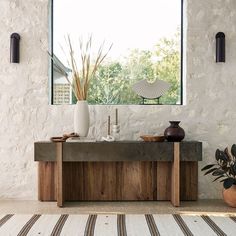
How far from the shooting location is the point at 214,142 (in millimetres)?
4934

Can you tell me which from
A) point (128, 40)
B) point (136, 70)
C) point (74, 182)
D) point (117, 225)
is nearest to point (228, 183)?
point (117, 225)

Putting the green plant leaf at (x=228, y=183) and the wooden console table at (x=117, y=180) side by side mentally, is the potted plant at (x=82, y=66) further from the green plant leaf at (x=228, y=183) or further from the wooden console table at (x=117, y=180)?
the green plant leaf at (x=228, y=183)

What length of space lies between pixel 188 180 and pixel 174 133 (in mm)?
651

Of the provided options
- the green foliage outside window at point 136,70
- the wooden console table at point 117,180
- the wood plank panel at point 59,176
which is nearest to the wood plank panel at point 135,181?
the wooden console table at point 117,180

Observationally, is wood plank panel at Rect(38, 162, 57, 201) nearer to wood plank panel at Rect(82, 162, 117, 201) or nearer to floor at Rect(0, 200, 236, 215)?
floor at Rect(0, 200, 236, 215)

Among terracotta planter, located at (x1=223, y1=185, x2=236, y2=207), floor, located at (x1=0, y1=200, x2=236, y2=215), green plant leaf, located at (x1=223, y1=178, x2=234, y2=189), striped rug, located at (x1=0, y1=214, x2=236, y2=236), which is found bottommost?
floor, located at (x1=0, y1=200, x2=236, y2=215)

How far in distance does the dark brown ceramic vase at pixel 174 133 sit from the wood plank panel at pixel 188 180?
0.39 meters

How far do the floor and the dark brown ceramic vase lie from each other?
0.76 m

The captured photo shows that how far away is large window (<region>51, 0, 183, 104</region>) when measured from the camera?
5180 millimetres

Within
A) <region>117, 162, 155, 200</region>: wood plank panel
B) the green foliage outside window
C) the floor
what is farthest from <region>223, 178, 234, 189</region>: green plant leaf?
the green foliage outside window

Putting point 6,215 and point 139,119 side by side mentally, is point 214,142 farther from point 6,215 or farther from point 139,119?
Result: point 6,215

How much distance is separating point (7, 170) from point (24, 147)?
14.0 inches

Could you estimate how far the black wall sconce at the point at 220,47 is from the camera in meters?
4.84

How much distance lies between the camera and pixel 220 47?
15.9 ft
